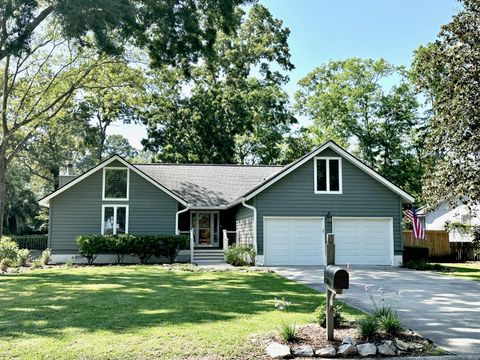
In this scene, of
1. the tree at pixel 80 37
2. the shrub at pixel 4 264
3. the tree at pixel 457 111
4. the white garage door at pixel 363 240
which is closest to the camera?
the tree at pixel 457 111

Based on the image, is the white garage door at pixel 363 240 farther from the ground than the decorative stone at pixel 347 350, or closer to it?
farther from the ground

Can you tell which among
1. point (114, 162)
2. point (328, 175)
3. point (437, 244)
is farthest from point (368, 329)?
point (437, 244)

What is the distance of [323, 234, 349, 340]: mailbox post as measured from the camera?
5703 millimetres

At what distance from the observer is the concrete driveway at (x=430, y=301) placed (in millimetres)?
6715

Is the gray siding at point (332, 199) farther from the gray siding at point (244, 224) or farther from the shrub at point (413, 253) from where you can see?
the shrub at point (413, 253)

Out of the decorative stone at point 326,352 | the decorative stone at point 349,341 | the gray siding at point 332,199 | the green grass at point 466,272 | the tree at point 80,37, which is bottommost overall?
the green grass at point 466,272

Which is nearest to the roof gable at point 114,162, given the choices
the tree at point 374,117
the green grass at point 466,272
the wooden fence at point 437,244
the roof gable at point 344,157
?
the roof gable at point 344,157

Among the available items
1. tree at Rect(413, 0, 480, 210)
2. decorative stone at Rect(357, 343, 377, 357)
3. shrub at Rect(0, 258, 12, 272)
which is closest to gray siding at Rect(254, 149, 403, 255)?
tree at Rect(413, 0, 480, 210)

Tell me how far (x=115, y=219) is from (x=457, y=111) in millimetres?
15976

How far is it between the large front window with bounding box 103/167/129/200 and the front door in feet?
14.0

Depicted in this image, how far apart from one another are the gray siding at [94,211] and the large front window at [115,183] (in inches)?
9.1

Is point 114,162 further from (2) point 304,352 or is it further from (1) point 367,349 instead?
(1) point 367,349

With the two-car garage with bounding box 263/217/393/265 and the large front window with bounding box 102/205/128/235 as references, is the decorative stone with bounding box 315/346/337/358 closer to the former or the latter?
the two-car garage with bounding box 263/217/393/265

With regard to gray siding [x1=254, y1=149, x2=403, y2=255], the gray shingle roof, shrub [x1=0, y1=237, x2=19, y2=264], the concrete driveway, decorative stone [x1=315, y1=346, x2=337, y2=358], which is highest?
the gray shingle roof
